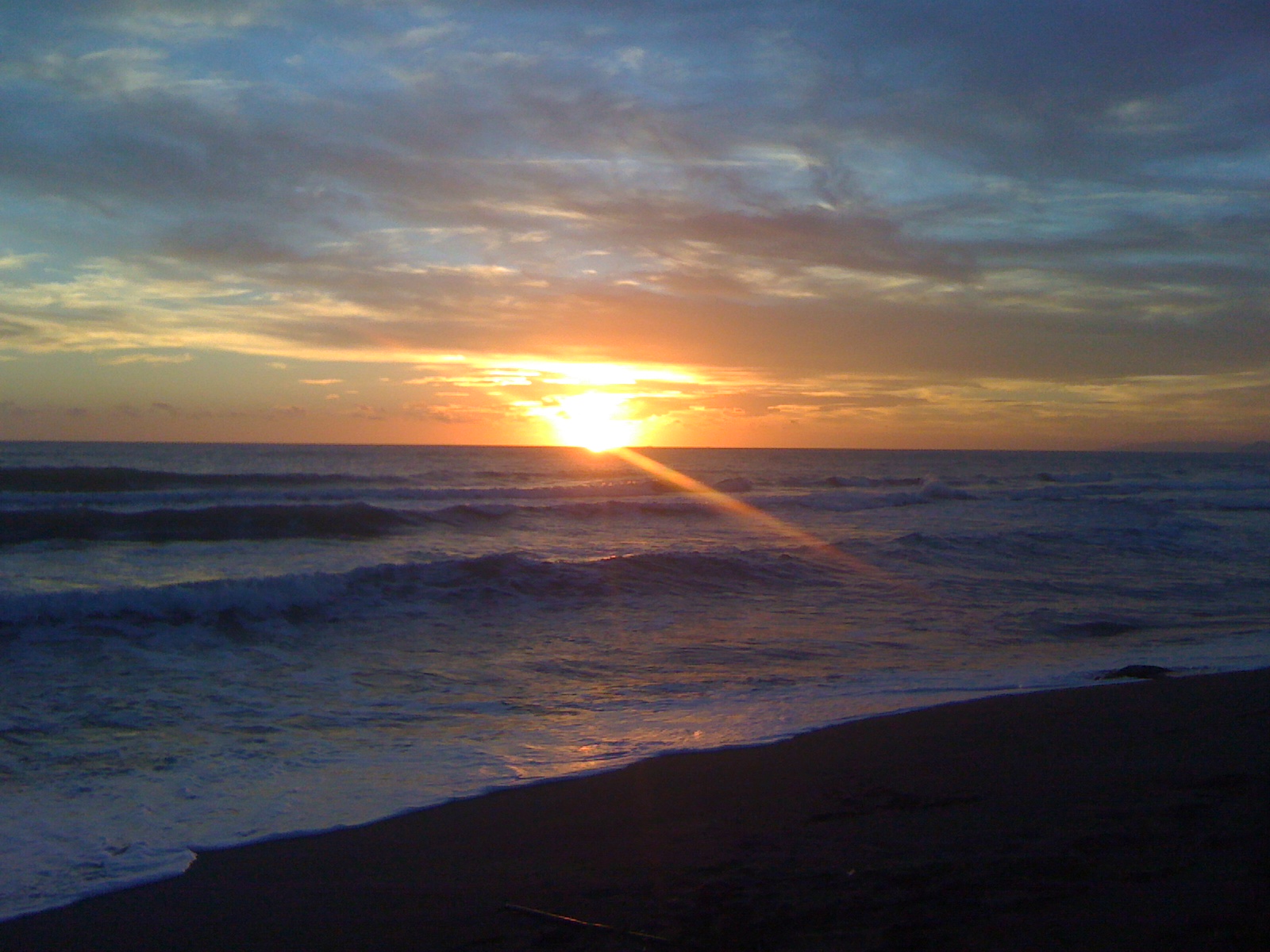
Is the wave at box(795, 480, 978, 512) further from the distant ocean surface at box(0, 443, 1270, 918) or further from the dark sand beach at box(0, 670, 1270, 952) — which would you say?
the dark sand beach at box(0, 670, 1270, 952)

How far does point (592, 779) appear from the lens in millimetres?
5176

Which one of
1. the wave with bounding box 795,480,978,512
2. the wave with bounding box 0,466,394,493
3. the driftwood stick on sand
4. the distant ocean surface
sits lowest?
the distant ocean surface

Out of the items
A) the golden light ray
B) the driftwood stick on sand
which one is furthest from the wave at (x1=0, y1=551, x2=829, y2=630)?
the driftwood stick on sand

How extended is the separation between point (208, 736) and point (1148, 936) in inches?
223

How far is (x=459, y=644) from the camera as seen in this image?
9641mm

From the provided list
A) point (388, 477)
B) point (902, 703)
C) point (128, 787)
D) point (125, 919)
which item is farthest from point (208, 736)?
point (388, 477)

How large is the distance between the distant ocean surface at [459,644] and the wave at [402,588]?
5 cm

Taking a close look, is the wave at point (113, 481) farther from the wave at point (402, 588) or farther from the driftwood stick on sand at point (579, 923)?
the driftwood stick on sand at point (579, 923)

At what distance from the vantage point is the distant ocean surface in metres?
5.12

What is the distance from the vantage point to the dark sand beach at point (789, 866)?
320 cm

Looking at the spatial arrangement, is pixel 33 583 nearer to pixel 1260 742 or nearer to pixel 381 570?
pixel 381 570

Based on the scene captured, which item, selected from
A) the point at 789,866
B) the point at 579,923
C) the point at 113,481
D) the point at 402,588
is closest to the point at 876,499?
the point at 402,588

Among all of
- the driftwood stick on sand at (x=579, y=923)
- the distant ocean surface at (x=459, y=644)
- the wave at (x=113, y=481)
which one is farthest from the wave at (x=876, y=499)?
the driftwood stick on sand at (x=579, y=923)

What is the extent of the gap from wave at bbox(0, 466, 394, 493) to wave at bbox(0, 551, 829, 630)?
22.3m
